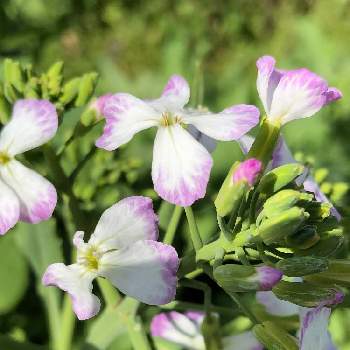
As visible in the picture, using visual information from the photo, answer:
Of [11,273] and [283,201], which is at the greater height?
[283,201]

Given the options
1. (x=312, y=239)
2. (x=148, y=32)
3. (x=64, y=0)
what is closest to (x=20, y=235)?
(x=312, y=239)

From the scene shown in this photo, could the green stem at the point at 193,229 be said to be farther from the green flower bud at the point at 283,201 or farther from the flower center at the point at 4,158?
the flower center at the point at 4,158

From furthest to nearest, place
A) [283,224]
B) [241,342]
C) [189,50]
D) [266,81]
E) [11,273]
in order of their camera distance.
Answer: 1. [189,50]
2. [11,273]
3. [241,342]
4. [266,81]
5. [283,224]

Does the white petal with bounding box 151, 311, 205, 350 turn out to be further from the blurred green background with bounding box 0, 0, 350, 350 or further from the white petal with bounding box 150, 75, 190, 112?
the white petal with bounding box 150, 75, 190, 112

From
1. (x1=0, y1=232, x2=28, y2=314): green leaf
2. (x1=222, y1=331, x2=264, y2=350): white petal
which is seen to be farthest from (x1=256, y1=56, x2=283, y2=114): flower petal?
(x1=0, y1=232, x2=28, y2=314): green leaf

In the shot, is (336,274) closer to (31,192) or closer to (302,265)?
(302,265)

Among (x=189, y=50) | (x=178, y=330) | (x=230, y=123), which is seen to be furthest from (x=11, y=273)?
(x=189, y=50)

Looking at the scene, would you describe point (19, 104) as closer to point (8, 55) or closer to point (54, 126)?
point (54, 126)
